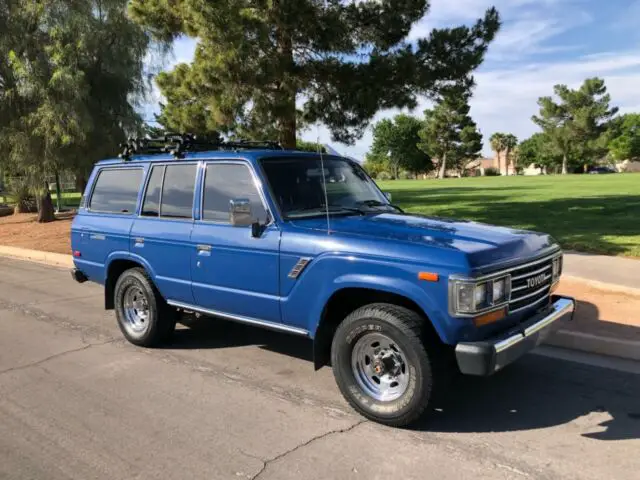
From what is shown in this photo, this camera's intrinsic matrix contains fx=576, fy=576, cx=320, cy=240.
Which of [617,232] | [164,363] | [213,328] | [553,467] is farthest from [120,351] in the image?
[617,232]

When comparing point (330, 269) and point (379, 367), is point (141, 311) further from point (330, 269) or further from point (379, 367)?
point (379, 367)

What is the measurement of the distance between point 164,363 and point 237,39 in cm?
779

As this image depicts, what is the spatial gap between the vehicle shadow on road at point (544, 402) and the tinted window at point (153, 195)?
332cm

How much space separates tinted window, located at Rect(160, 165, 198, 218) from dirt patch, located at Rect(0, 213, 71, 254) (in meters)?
9.33

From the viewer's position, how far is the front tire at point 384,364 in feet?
12.8

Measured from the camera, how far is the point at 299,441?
12.9 feet

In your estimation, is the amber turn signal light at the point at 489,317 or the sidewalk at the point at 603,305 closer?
the amber turn signal light at the point at 489,317

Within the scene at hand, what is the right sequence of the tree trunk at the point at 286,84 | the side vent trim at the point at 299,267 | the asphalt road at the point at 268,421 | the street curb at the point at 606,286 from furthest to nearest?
the tree trunk at the point at 286,84 → the street curb at the point at 606,286 → the side vent trim at the point at 299,267 → the asphalt road at the point at 268,421

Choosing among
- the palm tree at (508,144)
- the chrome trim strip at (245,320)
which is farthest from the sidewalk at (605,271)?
the palm tree at (508,144)

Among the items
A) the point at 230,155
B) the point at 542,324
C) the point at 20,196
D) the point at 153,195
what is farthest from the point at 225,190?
the point at 20,196

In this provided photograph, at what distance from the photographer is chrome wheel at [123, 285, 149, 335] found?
6.08 m

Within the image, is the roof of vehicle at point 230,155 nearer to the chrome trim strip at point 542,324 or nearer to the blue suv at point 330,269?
the blue suv at point 330,269

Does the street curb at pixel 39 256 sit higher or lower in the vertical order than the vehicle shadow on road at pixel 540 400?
higher

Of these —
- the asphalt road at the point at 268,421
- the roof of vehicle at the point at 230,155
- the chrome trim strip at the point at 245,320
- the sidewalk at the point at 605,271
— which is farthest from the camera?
the sidewalk at the point at 605,271
